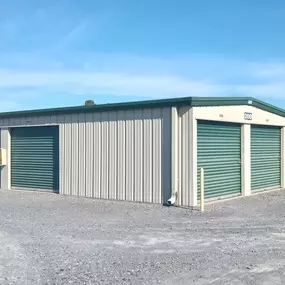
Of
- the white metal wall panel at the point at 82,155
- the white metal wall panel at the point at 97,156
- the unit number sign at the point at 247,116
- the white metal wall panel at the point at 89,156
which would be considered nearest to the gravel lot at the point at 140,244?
the white metal wall panel at the point at 97,156

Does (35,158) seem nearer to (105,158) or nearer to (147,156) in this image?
(105,158)

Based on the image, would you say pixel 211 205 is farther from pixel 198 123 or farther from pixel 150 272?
pixel 150 272

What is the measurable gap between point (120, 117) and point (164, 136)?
5.97ft

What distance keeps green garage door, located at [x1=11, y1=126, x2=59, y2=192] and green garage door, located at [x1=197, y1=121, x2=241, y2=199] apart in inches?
225

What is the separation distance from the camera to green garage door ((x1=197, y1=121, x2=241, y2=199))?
14.5 meters

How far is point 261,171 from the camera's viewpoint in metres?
17.9

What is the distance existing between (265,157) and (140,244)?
10.8 meters

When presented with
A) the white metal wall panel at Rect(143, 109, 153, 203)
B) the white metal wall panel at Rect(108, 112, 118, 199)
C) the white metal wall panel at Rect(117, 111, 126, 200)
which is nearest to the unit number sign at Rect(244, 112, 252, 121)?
the white metal wall panel at Rect(143, 109, 153, 203)

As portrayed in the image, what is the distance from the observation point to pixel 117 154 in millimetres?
15047

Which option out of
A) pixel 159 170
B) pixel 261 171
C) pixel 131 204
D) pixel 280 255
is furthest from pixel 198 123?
pixel 280 255

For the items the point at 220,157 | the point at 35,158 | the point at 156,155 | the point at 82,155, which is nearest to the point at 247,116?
the point at 220,157

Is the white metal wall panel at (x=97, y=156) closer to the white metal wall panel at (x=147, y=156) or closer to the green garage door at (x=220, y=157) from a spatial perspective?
the white metal wall panel at (x=147, y=156)

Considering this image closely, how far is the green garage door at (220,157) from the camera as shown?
571 inches

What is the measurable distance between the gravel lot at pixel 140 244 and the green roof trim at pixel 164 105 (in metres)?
3.06
